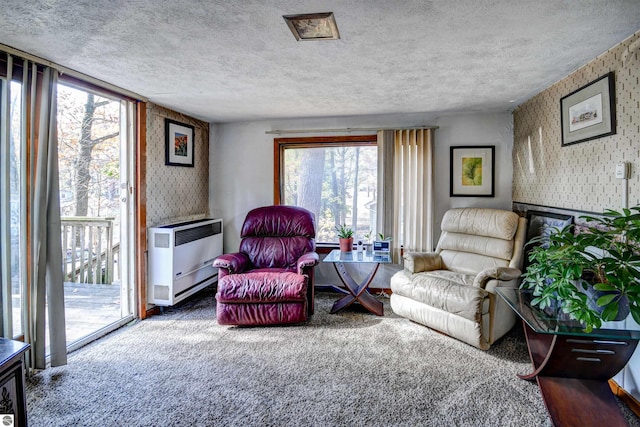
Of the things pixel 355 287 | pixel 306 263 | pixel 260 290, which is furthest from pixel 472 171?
pixel 260 290

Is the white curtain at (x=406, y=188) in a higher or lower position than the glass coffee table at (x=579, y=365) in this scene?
higher

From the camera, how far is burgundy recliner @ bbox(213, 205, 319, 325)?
3.18 m

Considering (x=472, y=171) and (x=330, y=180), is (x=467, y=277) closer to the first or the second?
(x=472, y=171)

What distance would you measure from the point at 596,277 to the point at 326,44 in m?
2.05

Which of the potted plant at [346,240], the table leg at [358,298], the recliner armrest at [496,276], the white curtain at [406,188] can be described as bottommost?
the table leg at [358,298]

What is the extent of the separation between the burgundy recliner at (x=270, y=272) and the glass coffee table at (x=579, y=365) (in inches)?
71.9

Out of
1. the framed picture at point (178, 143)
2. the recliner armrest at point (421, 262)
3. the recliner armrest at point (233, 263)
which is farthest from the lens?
the framed picture at point (178, 143)

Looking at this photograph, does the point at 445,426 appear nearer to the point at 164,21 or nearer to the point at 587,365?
the point at 587,365

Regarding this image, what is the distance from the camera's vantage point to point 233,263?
11.3 feet

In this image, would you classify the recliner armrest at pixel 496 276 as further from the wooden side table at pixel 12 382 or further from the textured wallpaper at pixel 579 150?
the wooden side table at pixel 12 382

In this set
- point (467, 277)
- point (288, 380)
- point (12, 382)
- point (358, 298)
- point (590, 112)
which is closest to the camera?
point (12, 382)

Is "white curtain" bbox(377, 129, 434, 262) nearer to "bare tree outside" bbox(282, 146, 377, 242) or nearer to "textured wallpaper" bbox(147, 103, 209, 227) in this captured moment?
"bare tree outside" bbox(282, 146, 377, 242)

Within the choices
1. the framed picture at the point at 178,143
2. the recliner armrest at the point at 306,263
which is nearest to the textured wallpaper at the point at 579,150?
the recliner armrest at the point at 306,263

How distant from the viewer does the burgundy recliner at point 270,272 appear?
3.18 meters
